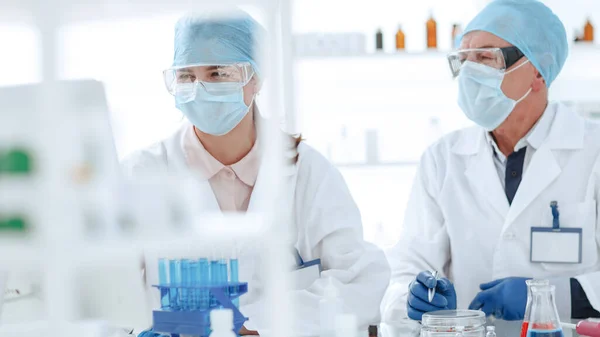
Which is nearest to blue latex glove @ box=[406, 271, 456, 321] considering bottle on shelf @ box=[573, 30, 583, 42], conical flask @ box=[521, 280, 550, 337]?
conical flask @ box=[521, 280, 550, 337]

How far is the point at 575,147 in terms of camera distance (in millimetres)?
2498

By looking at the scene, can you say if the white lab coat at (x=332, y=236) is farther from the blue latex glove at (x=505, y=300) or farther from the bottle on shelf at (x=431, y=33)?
the bottle on shelf at (x=431, y=33)

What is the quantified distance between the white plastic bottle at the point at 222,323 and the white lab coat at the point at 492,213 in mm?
1367

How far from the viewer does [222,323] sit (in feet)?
3.31

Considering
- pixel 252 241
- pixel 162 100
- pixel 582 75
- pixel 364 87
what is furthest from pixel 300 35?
A: pixel 252 241

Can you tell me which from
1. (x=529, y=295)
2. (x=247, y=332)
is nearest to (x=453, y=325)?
(x=529, y=295)

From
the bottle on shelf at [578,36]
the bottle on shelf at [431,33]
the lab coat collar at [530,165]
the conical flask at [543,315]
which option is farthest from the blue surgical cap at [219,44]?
the bottle on shelf at [578,36]

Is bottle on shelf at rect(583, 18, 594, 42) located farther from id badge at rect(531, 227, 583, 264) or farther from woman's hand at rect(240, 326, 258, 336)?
woman's hand at rect(240, 326, 258, 336)

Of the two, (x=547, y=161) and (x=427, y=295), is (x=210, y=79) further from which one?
(x=547, y=161)

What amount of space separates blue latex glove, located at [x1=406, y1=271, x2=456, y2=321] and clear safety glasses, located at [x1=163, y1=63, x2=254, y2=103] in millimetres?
716

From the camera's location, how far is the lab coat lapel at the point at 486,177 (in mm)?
2514

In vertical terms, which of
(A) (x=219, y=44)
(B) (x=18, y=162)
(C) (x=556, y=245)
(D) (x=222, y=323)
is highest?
(A) (x=219, y=44)

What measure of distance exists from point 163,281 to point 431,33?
10.2 feet

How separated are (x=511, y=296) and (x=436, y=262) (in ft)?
1.38
